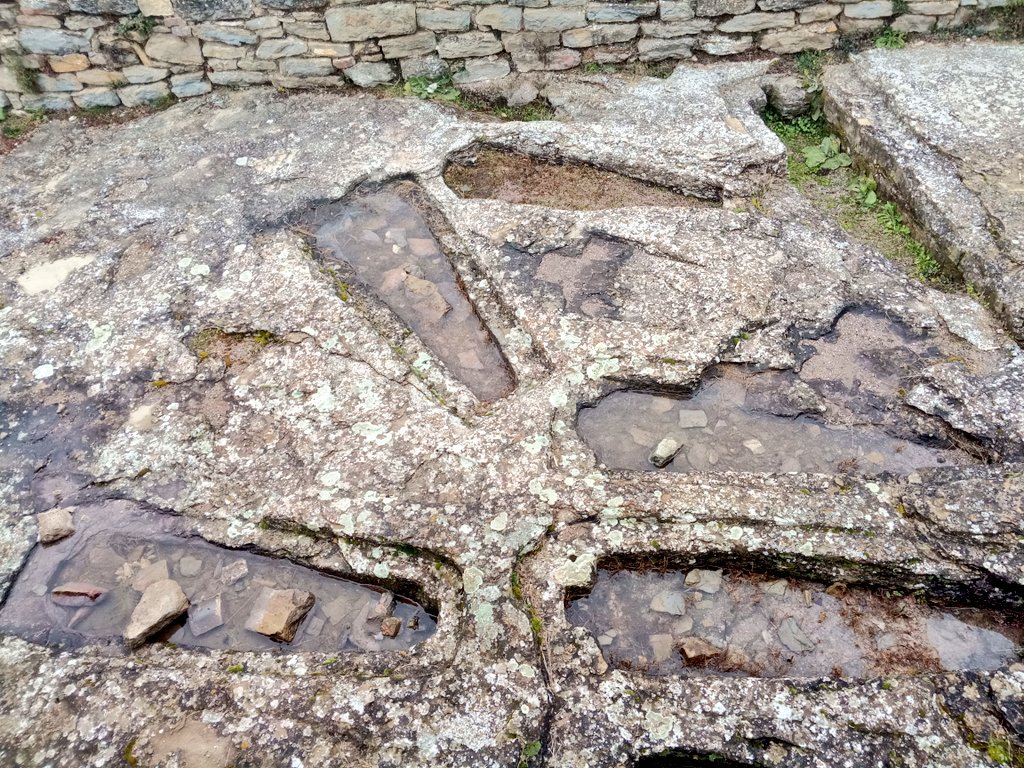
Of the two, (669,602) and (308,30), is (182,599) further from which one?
(308,30)

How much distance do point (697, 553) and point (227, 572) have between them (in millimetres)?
1671

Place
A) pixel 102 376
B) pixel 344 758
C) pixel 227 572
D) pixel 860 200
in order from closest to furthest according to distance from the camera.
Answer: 1. pixel 344 758
2. pixel 227 572
3. pixel 102 376
4. pixel 860 200

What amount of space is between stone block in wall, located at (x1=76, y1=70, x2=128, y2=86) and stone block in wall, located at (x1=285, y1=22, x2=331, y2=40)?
1.17 metres

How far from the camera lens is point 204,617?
7.98ft

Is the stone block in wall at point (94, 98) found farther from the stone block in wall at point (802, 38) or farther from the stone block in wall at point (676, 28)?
the stone block in wall at point (802, 38)

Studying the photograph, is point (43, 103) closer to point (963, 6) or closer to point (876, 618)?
point (876, 618)

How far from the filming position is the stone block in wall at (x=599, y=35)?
15.1ft

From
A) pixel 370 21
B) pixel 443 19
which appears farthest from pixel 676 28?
pixel 370 21

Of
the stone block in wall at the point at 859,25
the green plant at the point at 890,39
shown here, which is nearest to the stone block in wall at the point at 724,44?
the stone block in wall at the point at 859,25

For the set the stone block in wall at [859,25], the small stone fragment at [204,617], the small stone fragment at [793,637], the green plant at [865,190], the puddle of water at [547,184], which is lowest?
the small stone fragment at [793,637]

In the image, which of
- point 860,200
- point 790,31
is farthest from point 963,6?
point 860,200

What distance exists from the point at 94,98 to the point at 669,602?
4776 mm

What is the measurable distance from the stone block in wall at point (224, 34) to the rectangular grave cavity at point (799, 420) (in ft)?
11.3

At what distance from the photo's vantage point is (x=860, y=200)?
3945mm
